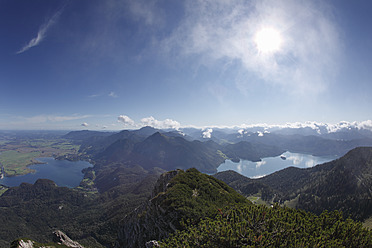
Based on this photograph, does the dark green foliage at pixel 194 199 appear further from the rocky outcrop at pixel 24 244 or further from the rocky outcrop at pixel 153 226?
the rocky outcrop at pixel 24 244

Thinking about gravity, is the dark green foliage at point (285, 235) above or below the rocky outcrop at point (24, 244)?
above

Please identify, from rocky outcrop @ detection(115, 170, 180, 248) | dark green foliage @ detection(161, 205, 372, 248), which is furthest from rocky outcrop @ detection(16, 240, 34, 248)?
dark green foliage @ detection(161, 205, 372, 248)

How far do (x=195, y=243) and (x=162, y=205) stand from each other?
27.8 metres

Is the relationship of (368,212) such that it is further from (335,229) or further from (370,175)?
(335,229)

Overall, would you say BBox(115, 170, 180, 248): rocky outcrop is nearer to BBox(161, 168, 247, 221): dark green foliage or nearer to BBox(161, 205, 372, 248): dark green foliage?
BBox(161, 168, 247, 221): dark green foliage

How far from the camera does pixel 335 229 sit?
21.4 meters

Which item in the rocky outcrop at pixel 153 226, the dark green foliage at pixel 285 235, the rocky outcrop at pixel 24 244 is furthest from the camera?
the rocky outcrop at pixel 24 244

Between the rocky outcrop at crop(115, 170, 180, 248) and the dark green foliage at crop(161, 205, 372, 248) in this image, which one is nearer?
the dark green foliage at crop(161, 205, 372, 248)

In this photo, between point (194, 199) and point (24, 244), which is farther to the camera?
point (194, 199)

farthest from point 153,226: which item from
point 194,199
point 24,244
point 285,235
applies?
point 24,244

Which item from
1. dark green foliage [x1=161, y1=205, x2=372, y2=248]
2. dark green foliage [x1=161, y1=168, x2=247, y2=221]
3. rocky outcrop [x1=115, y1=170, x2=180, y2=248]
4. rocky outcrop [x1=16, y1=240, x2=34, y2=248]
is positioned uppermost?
dark green foliage [x1=161, y1=205, x2=372, y2=248]

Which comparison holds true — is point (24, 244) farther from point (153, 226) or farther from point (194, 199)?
point (194, 199)

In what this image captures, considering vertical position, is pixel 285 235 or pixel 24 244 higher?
pixel 285 235

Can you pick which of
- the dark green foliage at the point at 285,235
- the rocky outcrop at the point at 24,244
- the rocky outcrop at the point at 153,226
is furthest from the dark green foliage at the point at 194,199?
the rocky outcrop at the point at 24,244
